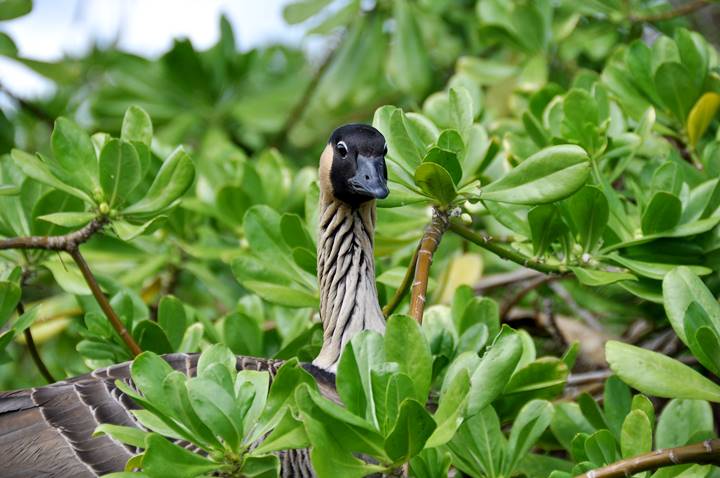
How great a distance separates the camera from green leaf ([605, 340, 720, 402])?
Result: 2.26 meters

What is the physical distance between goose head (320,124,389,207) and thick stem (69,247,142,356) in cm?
72

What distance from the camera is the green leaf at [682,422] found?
110 inches

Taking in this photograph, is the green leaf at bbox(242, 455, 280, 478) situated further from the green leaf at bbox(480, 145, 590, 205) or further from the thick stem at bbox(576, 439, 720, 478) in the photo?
the green leaf at bbox(480, 145, 590, 205)

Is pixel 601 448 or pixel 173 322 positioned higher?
pixel 173 322

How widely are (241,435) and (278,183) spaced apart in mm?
1936

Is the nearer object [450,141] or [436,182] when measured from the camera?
[436,182]

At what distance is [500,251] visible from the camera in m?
2.87

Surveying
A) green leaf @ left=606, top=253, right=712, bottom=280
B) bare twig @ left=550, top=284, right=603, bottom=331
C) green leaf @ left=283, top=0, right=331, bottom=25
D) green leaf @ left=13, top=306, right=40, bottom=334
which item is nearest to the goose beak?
green leaf @ left=606, top=253, right=712, bottom=280

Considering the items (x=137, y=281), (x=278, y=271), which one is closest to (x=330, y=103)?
(x=137, y=281)

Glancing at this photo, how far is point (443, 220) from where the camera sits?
8.96ft

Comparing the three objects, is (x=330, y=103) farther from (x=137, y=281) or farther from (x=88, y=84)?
(x=88, y=84)

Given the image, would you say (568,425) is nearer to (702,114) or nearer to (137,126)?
(702,114)

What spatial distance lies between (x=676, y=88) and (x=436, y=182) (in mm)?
1249

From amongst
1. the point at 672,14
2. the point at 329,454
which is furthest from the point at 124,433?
the point at 672,14
